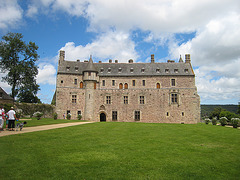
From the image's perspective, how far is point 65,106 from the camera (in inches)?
1492

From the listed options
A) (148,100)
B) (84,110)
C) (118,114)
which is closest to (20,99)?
(84,110)

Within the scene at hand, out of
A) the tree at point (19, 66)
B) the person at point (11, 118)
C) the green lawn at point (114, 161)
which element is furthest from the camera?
the tree at point (19, 66)

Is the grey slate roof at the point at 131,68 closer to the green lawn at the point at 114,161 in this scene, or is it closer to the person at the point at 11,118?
the person at the point at 11,118

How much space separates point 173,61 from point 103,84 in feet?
57.8

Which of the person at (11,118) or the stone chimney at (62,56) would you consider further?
the stone chimney at (62,56)

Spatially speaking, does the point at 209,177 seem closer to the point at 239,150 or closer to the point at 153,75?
the point at 239,150

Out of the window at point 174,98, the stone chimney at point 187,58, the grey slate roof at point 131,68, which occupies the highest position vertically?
the stone chimney at point 187,58

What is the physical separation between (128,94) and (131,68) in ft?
20.0

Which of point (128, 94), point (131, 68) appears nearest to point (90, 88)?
point (128, 94)

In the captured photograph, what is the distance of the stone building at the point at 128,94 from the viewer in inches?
1497

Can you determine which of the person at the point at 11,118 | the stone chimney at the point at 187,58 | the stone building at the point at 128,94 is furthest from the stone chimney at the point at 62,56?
the stone chimney at the point at 187,58

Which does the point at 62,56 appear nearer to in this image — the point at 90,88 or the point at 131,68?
the point at 90,88

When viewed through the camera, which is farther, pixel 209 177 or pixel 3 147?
pixel 3 147

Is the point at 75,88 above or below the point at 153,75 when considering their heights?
below
